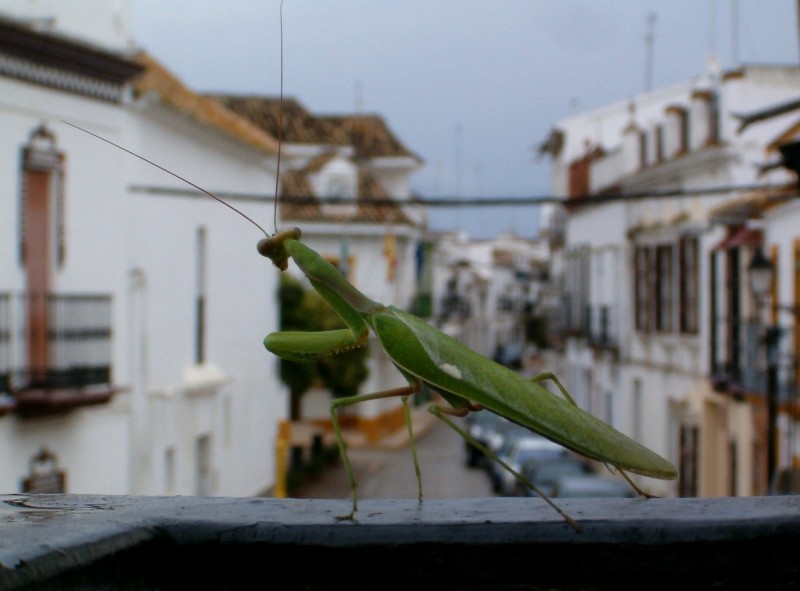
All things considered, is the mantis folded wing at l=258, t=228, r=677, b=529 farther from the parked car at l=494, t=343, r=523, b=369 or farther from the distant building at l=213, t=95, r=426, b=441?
the parked car at l=494, t=343, r=523, b=369

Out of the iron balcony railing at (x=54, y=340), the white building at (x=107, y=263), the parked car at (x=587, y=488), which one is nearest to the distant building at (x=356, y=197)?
the white building at (x=107, y=263)

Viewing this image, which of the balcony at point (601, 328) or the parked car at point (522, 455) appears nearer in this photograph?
the parked car at point (522, 455)

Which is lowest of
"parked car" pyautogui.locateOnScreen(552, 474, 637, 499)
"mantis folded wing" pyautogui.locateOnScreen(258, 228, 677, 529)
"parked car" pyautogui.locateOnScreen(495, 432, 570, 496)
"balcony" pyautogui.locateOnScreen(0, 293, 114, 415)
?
"parked car" pyautogui.locateOnScreen(495, 432, 570, 496)

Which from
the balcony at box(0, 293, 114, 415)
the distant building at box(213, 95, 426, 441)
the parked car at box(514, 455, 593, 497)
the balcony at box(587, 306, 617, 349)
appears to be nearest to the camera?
the balcony at box(0, 293, 114, 415)

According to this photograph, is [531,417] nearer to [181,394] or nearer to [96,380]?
[96,380]

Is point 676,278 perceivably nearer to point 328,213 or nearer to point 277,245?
point 328,213

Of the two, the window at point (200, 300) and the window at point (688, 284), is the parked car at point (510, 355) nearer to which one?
the window at point (688, 284)

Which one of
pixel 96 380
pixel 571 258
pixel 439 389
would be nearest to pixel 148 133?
pixel 96 380

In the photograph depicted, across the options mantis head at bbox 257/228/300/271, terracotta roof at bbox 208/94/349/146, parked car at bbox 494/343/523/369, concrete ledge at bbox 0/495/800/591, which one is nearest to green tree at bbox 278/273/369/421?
terracotta roof at bbox 208/94/349/146
